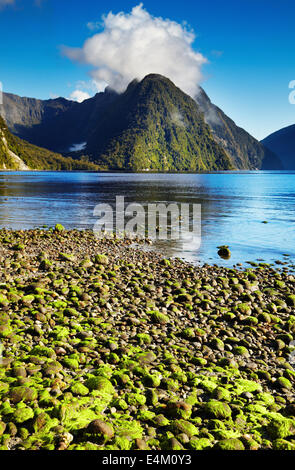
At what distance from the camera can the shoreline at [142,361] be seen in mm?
6023

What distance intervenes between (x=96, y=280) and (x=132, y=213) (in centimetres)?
2825

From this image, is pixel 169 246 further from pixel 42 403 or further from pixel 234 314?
pixel 42 403

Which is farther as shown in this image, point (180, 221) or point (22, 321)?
point (180, 221)

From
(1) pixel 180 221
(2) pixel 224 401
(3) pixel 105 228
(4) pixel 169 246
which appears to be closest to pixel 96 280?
(2) pixel 224 401

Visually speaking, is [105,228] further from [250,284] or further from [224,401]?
[224,401]

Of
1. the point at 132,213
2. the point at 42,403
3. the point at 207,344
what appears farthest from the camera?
the point at 132,213

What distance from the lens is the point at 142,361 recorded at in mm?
8375

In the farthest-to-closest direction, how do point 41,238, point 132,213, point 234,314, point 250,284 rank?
point 132,213 < point 41,238 < point 250,284 < point 234,314

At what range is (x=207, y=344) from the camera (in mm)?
9828

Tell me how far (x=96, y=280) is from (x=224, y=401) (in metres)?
8.42

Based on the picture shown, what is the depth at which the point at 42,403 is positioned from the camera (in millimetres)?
6445

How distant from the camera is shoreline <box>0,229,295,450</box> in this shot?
602cm

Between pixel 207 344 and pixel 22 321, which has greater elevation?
pixel 22 321

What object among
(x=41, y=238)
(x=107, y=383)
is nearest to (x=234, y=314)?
(x=107, y=383)
